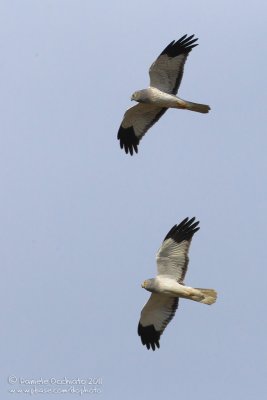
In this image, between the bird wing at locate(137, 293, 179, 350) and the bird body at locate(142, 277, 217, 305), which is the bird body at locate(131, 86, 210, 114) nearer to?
the bird body at locate(142, 277, 217, 305)

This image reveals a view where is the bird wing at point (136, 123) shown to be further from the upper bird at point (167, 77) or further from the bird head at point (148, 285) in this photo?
the bird head at point (148, 285)

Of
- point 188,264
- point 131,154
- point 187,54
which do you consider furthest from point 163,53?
point 188,264

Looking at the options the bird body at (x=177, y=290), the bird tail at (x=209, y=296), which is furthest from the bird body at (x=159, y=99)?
the bird tail at (x=209, y=296)

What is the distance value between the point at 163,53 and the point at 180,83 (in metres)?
A: 0.67

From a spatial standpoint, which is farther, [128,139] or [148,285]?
[128,139]

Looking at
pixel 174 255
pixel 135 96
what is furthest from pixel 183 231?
pixel 135 96

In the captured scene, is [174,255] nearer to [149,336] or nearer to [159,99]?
[149,336]

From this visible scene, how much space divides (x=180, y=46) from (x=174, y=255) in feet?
13.3

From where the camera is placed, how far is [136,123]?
21.4m

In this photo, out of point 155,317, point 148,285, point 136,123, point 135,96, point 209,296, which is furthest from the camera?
point 136,123

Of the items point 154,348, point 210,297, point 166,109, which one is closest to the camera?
point 210,297

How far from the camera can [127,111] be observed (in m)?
21.1

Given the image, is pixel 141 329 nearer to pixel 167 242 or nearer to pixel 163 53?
pixel 167 242

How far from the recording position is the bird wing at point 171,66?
20.1 m
